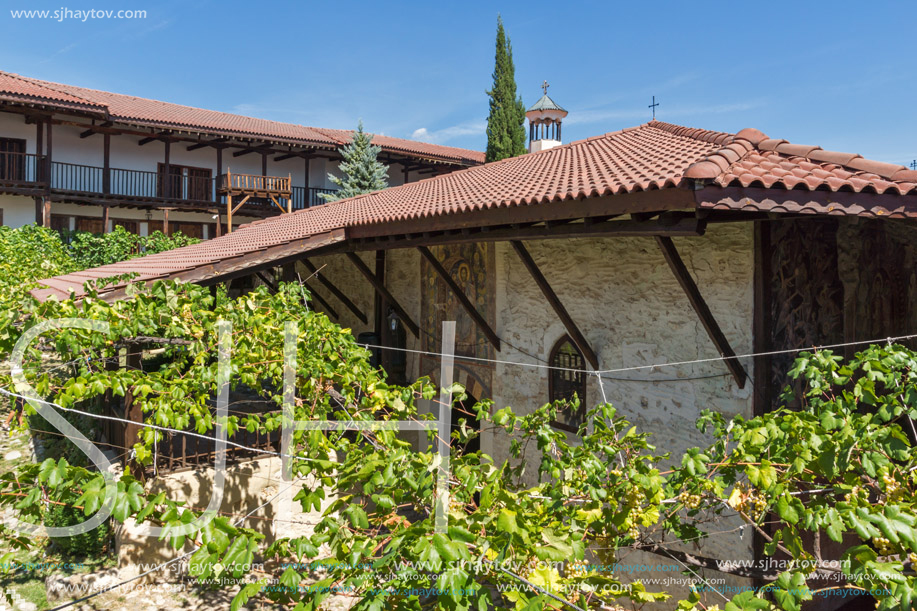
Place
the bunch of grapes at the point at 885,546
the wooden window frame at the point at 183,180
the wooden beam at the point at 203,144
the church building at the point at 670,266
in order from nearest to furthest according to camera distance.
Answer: the bunch of grapes at the point at 885,546, the church building at the point at 670,266, the wooden window frame at the point at 183,180, the wooden beam at the point at 203,144

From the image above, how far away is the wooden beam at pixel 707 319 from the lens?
4652mm

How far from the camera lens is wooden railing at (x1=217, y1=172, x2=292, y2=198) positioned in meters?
19.3

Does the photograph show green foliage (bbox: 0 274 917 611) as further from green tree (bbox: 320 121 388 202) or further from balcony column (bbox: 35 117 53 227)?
green tree (bbox: 320 121 388 202)

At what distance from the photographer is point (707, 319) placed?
476 centimetres

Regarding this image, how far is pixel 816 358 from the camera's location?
9.45 ft

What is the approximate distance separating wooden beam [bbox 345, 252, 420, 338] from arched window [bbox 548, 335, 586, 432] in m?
2.70

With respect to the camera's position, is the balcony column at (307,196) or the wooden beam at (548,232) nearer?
the wooden beam at (548,232)

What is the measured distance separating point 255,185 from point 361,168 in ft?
12.3

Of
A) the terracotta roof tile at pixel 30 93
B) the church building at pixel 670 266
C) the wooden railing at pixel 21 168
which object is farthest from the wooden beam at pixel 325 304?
the wooden railing at pixel 21 168

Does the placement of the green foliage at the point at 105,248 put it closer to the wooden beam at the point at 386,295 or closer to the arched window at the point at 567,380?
the wooden beam at the point at 386,295

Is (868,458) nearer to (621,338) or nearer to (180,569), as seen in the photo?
(621,338)

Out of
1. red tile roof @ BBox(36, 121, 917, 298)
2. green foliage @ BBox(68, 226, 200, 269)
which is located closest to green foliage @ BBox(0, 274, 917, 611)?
red tile roof @ BBox(36, 121, 917, 298)

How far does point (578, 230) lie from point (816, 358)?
2.45 meters

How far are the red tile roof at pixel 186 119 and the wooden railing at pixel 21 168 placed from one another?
183 cm
